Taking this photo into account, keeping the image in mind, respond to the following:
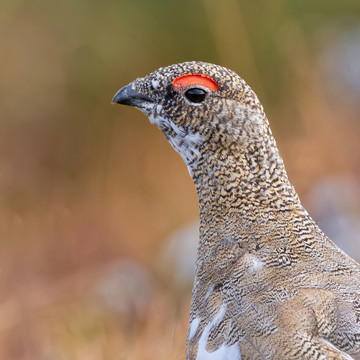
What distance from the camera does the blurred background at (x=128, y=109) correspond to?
30.0 feet

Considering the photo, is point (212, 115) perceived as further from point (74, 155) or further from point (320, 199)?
point (74, 155)

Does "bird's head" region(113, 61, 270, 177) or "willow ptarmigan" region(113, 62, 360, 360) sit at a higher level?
"bird's head" region(113, 61, 270, 177)

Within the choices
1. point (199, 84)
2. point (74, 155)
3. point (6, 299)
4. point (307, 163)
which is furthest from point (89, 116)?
point (199, 84)

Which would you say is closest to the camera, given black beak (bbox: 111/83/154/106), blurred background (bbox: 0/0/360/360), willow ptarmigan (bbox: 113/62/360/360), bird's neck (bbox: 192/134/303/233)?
willow ptarmigan (bbox: 113/62/360/360)

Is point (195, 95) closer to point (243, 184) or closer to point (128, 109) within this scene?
point (243, 184)

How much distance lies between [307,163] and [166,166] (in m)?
2.25

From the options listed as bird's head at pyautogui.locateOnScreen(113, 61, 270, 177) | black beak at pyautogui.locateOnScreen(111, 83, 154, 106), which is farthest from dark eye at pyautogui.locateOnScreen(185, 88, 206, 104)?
black beak at pyautogui.locateOnScreen(111, 83, 154, 106)

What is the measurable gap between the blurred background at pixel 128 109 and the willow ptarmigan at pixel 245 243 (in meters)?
4.50

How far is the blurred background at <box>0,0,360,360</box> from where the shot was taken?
9.14 m

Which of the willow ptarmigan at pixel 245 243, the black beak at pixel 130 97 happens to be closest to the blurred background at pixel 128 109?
the black beak at pixel 130 97

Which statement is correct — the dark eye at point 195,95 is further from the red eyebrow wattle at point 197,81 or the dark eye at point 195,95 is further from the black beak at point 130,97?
the black beak at point 130,97

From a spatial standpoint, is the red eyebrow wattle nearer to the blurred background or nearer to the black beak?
the black beak

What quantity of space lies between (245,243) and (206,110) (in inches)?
26.9

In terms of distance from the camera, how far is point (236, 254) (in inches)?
137
